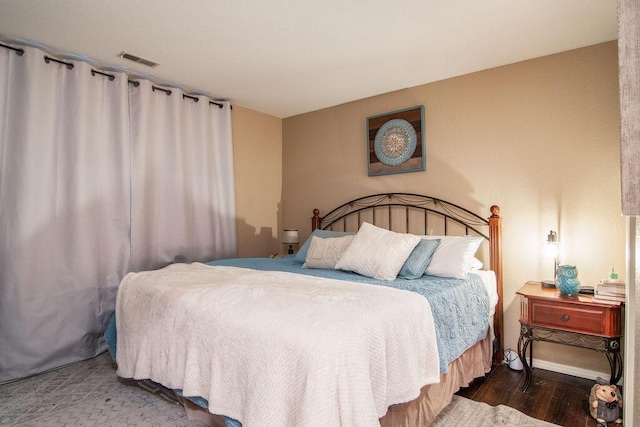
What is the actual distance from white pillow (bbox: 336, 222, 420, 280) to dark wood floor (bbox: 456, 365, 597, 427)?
90 cm

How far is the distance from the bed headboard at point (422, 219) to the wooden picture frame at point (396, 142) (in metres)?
0.28

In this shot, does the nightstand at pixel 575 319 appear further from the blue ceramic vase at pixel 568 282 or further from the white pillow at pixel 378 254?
the white pillow at pixel 378 254

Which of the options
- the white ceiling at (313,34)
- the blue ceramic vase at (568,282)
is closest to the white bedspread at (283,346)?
the blue ceramic vase at (568,282)

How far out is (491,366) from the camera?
2.77 metres

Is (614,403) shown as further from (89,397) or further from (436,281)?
(89,397)

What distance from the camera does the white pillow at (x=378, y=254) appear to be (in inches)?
98.4

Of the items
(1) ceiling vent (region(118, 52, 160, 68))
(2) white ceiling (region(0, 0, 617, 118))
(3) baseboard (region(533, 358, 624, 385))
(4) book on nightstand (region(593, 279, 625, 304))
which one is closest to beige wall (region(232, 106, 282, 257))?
(2) white ceiling (region(0, 0, 617, 118))

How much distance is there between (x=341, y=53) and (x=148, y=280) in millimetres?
2083

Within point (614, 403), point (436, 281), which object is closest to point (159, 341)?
point (436, 281)

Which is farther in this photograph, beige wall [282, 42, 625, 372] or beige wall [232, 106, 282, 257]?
beige wall [232, 106, 282, 257]

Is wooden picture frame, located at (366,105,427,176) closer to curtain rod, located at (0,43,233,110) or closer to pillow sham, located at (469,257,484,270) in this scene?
pillow sham, located at (469,257,484,270)

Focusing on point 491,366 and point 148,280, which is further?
point 491,366

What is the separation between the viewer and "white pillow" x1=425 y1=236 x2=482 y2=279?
8.19 feet

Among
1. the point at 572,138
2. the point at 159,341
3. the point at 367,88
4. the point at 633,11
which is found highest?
the point at 367,88
